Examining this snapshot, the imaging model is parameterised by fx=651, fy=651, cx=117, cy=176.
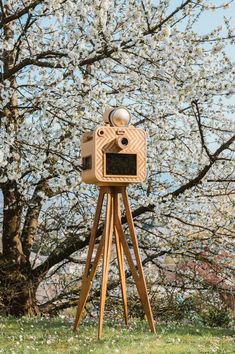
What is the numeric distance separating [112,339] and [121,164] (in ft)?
5.52

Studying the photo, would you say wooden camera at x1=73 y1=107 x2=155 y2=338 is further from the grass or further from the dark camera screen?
the grass

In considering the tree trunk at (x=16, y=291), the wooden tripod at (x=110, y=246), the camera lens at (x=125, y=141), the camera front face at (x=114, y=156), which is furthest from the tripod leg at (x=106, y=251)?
the tree trunk at (x=16, y=291)

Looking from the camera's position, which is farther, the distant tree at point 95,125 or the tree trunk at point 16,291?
the tree trunk at point 16,291

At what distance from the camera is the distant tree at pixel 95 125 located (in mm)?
7516

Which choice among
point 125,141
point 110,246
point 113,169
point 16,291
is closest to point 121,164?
point 113,169

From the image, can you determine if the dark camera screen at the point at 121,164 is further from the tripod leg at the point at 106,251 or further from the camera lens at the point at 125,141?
the tripod leg at the point at 106,251

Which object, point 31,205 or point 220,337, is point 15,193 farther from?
point 220,337

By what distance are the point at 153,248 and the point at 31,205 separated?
218 centimetres

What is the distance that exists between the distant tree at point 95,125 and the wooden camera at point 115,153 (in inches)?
41.5

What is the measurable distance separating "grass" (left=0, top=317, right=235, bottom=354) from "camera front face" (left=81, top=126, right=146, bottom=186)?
1521mm

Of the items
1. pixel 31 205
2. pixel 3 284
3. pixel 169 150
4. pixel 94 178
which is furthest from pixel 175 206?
pixel 94 178

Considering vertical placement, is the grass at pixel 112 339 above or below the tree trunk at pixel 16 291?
below

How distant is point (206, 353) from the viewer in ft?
19.2

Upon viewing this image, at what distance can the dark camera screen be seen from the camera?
6262 mm
